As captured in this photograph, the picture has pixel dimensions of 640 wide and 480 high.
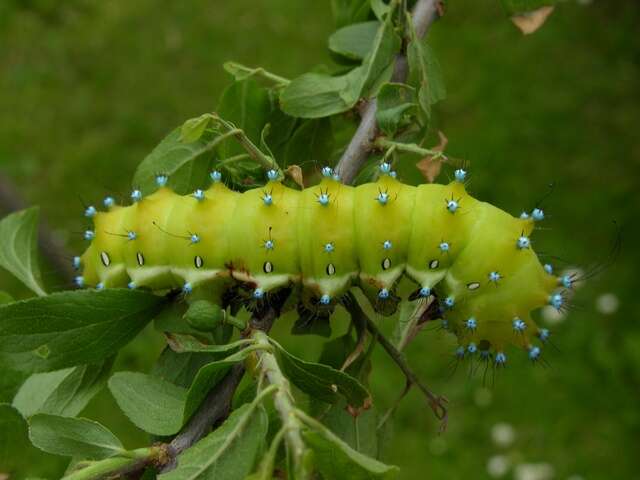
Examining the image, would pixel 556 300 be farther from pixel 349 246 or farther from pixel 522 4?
pixel 522 4

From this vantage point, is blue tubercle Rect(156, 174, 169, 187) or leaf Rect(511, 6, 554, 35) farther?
leaf Rect(511, 6, 554, 35)

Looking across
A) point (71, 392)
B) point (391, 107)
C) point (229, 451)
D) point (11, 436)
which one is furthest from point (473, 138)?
point (229, 451)

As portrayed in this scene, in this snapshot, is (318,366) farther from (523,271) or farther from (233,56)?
(233,56)

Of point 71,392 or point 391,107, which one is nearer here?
point 71,392

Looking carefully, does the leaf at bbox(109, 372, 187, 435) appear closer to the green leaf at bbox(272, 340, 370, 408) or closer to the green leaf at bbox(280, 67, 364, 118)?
the green leaf at bbox(272, 340, 370, 408)

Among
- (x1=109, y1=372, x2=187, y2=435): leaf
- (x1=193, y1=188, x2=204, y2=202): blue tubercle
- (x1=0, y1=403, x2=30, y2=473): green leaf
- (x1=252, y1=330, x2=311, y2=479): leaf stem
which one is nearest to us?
(x1=252, y1=330, x2=311, y2=479): leaf stem

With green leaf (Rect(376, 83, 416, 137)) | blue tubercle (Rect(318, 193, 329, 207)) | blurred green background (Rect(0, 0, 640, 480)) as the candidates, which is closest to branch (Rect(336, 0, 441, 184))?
green leaf (Rect(376, 83, 416, 137))

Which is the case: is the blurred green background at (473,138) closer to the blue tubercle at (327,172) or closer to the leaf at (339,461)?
the blue tubercle at (327,172)
